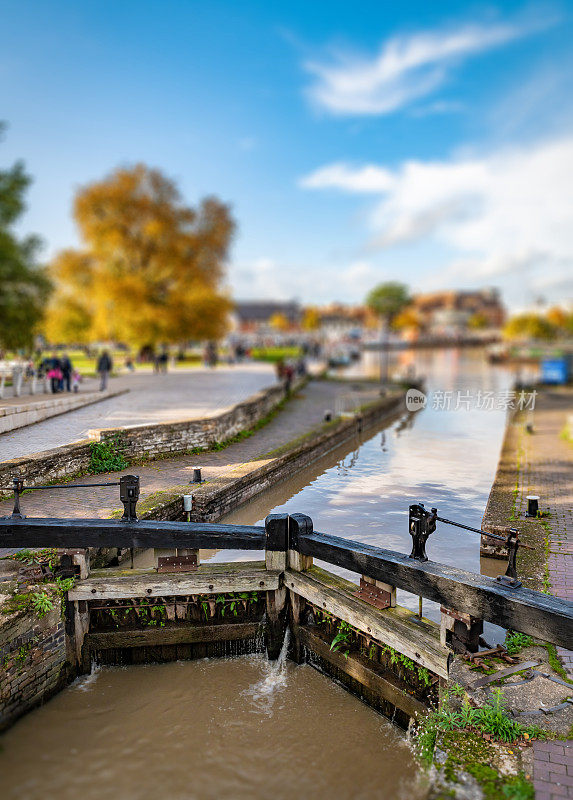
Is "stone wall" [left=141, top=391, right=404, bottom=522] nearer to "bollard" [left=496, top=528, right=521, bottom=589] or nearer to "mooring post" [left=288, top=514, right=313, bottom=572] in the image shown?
"mooring post" [left=288, top=514, right=313, bottom=572]

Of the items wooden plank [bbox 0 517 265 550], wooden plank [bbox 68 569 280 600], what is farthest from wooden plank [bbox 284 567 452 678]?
wooden plank [bbox 0 517 265 550]

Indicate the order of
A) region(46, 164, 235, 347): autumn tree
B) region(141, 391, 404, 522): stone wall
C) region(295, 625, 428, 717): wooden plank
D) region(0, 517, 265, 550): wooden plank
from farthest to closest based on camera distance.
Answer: region(46, 164, 235, 347): autumn tree < region(141, 391, 404, 522): stone wall < region(0, 517, 265, 550): wooden plank < region(295, 625, 428, 717): wooden plank

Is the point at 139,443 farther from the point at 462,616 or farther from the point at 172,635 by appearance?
the point at 462,616

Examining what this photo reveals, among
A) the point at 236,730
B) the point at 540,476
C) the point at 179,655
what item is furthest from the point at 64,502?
the point at 540,476

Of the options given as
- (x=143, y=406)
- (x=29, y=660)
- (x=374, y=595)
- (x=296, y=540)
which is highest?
(x=143, y=406)

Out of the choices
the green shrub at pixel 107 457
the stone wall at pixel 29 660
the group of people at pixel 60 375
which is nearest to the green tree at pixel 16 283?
the group of people at pixel 60 375

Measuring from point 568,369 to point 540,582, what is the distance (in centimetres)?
4194

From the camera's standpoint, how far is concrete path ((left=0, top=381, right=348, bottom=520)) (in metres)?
9.12

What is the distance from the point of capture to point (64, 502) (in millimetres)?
9469

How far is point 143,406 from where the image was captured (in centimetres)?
1773

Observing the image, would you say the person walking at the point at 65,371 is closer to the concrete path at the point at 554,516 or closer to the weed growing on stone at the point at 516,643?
the concrete path at the point at 554,516

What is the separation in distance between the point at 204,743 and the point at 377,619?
2.29m

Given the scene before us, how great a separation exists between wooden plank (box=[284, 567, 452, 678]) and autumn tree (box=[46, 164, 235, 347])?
27134 mm

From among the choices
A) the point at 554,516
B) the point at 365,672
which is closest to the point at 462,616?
the point at 365,672
